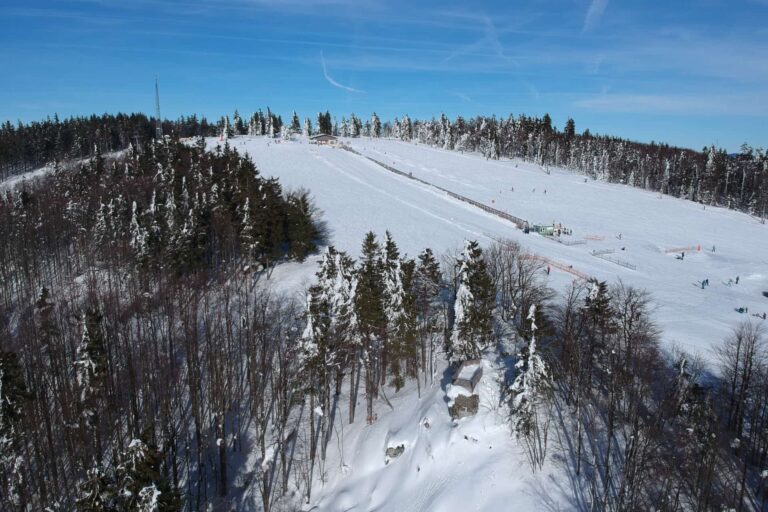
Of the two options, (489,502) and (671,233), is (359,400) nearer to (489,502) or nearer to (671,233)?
(489,502)

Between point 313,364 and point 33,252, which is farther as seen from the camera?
point 33,252

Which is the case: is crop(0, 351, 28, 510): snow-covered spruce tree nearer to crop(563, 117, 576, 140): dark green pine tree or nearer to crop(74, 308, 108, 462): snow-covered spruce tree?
A: crop(74, 308, 108, 462): snow-covered spruce tree

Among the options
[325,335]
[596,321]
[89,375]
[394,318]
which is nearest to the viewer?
[89,375]

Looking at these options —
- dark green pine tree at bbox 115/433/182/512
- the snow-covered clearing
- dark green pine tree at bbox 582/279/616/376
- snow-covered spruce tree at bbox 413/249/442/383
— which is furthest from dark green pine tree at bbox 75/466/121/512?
snow-covered spruce tree at bbox 413/249/442/383

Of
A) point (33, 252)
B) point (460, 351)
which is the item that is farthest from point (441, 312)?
point (33, 252)

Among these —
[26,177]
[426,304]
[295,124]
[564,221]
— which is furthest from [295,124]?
[426,304]

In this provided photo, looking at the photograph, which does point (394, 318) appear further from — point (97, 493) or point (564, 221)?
point (564, 221)

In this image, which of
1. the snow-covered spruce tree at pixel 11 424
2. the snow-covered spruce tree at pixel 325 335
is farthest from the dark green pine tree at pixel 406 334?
the snow-covered spruce tree at pixel 11 424
